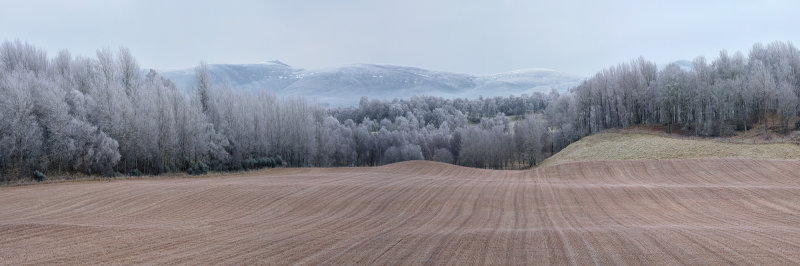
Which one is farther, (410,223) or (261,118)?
(261,118)

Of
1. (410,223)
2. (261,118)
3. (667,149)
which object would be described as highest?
(261,118)

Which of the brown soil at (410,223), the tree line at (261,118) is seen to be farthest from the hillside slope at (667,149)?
the tree line at (261,118)

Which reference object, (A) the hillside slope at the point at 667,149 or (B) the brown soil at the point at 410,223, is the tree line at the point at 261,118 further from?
(A) the hillside slope at the point at 667,149

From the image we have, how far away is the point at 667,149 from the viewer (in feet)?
160

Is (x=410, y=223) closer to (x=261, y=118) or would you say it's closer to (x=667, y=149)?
(x=667, y=149)

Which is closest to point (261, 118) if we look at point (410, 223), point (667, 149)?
point (410, 223)

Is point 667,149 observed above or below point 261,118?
below

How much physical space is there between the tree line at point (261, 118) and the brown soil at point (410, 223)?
33.2ft

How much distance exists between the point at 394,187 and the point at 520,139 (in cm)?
5890

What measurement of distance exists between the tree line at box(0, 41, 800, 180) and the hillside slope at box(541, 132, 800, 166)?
38.4ft

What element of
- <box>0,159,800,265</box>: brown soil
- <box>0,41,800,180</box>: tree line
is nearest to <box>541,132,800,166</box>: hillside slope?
<box>0,159,800,265</box>: brown soil

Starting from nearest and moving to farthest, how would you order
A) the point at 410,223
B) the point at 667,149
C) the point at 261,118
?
1. the point at 410,223
2. the point at 667,149
3. the point at 261,118

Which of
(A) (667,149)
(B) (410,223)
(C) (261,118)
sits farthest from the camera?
(C) (261,118)

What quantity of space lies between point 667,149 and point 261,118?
53552 millimetres
